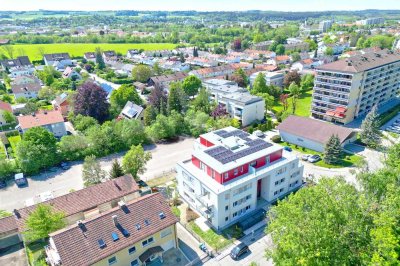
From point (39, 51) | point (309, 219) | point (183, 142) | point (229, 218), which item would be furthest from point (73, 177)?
point (39, 51)

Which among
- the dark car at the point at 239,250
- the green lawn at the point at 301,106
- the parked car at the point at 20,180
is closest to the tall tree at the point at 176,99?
the green lawn at the point at 301,106

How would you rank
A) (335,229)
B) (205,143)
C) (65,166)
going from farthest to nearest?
(65,166), (205,143), (335,229)

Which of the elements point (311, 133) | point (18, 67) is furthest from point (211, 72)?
point (18, 67)

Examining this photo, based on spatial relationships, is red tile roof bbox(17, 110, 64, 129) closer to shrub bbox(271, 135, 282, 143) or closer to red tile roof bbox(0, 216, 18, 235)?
red tile roof bbox(0, 216, 18, 235)

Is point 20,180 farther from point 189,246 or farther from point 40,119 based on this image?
point 189,246

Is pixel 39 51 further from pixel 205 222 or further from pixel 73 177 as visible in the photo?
pixel 205 222

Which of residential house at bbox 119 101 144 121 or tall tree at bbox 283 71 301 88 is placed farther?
tall tree at bbox 283 71 301 88

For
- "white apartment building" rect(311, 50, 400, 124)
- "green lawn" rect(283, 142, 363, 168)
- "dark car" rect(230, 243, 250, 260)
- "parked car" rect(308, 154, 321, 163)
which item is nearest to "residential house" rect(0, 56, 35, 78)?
"white apartment building" rect(311, 50, 400, 124)
